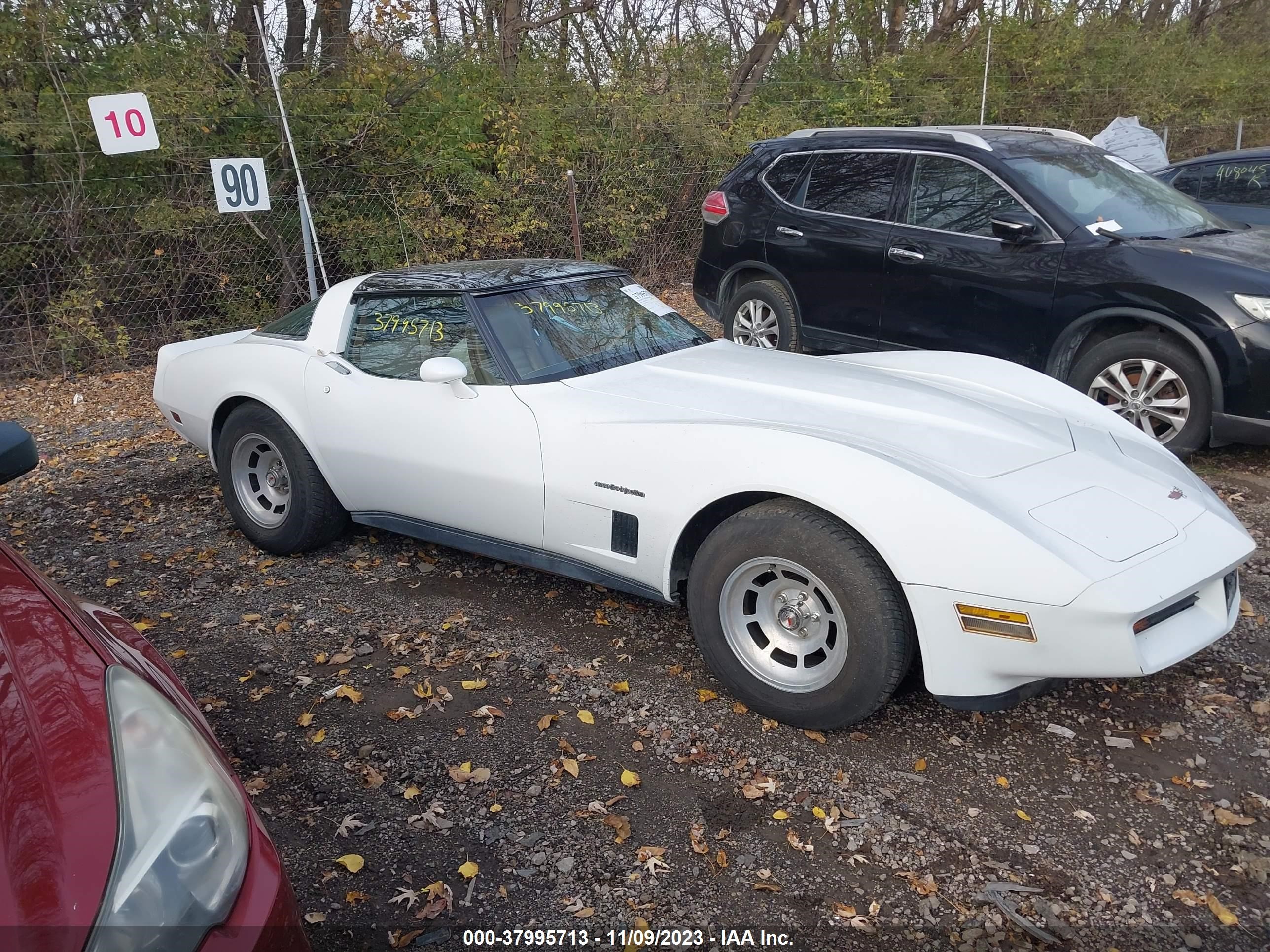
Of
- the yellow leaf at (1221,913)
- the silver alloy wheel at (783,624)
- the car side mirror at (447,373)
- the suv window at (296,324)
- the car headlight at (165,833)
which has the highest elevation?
the suv window at (296,324)

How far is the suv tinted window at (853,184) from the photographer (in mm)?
6594

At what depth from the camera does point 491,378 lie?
12.9 feet

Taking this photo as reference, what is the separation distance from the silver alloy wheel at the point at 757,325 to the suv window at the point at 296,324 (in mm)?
3444

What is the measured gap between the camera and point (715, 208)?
771 cm

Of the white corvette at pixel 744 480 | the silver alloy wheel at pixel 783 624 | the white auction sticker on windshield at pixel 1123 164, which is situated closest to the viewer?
the white corvette at pixel 744 480

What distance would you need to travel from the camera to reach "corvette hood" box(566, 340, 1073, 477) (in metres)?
3.23

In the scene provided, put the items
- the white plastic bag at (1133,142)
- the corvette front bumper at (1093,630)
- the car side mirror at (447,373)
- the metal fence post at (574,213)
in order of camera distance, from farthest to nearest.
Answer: the white plastic bag at (1133,142) < the metal fence post at (574,213) < the car side mirror at (447,373) < the corvette front bumper at (1093,630)

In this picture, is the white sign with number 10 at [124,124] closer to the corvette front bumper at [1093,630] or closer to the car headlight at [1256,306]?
the corvette front bumper at [1093,630]

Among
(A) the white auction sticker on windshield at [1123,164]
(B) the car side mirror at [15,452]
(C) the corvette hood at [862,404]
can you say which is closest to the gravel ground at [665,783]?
(C) the corvette hood at [862,404]

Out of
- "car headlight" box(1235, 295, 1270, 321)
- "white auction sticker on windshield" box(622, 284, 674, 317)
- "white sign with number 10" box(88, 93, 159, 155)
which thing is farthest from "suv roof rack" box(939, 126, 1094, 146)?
"white sign with number 10" box(88, 93, 159, 155)

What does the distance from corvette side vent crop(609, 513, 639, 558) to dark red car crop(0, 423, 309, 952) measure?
5.74 feet

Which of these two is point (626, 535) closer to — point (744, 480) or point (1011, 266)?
point (744, 480)

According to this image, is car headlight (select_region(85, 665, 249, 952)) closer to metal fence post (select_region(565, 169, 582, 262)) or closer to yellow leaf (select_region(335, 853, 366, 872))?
yellow leaf (select_region(335, 853, 366, 872))

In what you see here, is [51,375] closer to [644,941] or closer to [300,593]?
[300,593]
